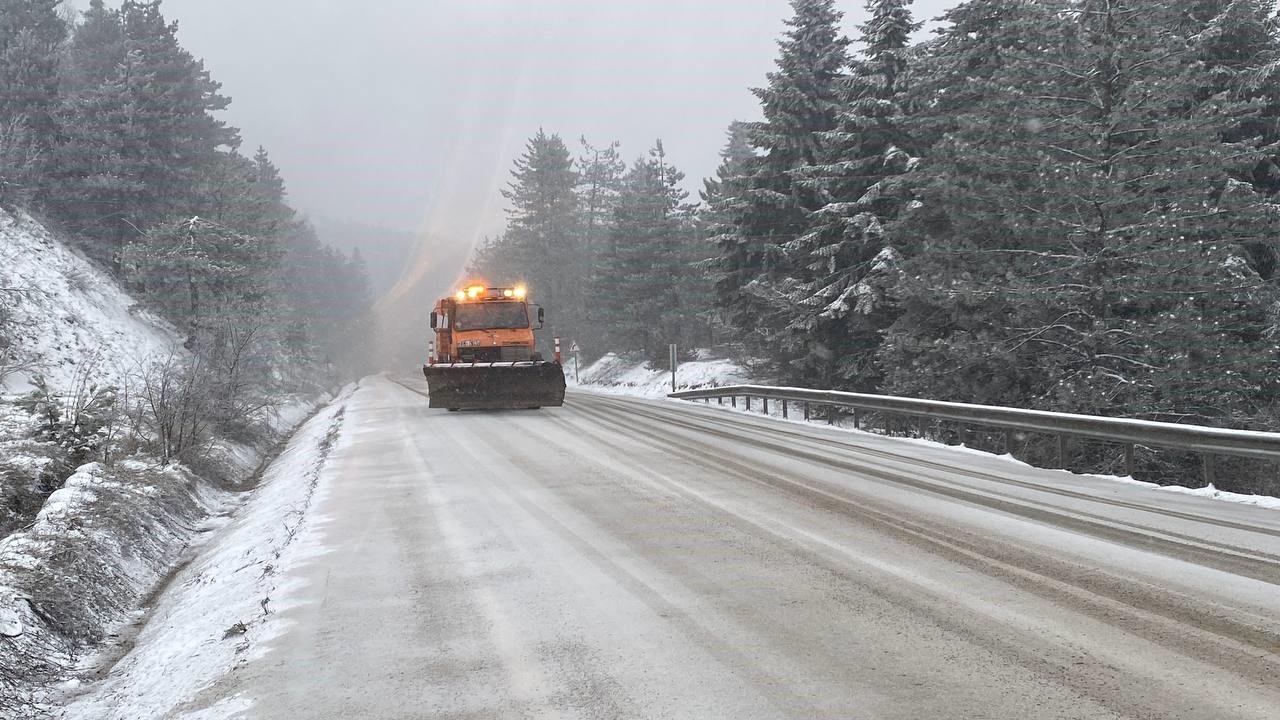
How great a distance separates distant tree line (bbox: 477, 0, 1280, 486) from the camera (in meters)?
12.2

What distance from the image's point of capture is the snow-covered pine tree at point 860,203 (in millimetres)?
18156

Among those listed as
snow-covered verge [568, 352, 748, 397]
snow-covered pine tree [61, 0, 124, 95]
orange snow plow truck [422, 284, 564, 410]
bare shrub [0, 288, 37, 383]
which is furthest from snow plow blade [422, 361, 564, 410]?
snow-covered pine tree [61, 0, 124, 95]

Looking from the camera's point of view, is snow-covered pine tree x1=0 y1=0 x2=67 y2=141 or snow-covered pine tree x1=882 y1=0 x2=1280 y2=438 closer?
snow-covered pine tree x1=882 y1=0 x2=1280 y2=438

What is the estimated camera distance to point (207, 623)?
4562 millimetres

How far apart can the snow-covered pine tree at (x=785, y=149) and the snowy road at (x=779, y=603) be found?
15425 millimetres

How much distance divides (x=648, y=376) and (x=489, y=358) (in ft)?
58.2

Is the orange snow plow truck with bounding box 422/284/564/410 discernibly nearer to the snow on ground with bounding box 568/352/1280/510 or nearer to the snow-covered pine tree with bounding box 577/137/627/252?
the snow on ground with bounding box 568/352/1280/510

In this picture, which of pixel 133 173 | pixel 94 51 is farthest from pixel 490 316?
pixel 94 51

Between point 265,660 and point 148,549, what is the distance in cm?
473

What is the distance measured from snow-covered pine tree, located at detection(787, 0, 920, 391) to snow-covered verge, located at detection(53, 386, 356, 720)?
14.2 m

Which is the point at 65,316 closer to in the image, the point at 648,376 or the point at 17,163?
the point at 17,163

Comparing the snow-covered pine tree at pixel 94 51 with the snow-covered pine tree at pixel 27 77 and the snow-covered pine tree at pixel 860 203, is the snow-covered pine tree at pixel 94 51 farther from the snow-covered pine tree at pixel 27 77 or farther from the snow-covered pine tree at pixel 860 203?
the snow-covered pine tree at pixel 860 203

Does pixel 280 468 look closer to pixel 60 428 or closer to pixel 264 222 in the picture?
pixel 60 428

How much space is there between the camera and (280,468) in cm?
1238
